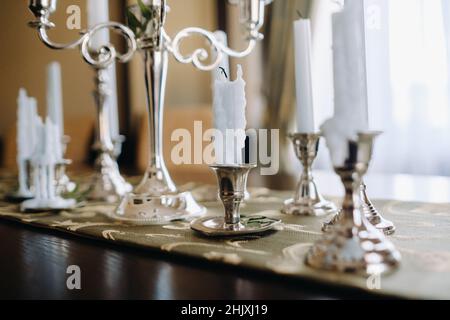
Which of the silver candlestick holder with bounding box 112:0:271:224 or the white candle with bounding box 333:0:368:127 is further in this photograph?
the silver candlestick holder with bounding box 112:0:271:224

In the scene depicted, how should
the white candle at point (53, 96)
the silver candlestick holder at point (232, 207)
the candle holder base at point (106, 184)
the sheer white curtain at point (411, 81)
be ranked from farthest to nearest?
1. the sheer white curtain at point (411, 81)
2. the white candle at point (53, 96)
3. the candle holder base at point (106, 184)
4. the silver candlestick holder at point (232, 207)

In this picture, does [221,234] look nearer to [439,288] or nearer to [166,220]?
[166,220]

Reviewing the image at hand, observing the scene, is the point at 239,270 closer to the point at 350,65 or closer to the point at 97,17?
the point at 350,65

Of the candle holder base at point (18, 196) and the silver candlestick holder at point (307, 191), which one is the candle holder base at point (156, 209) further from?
the candle holder base at point (18, 196)

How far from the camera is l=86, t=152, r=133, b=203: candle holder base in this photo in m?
1.02

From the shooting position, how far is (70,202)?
90cm

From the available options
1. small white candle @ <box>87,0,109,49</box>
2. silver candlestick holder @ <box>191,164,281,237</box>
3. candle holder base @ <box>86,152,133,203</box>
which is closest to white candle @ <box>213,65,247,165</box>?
silver candlestick holder @ <box>191,164,281,237</box>

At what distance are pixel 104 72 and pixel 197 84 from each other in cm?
201

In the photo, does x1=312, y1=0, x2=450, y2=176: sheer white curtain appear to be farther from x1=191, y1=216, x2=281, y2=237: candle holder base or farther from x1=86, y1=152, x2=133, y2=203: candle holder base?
x1=191, y1=216, x2=281, y2=237: candle holder base

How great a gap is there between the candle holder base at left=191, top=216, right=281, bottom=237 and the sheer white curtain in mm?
1458

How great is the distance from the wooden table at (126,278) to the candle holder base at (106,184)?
1.20ft

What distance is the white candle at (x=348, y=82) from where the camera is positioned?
0.47m

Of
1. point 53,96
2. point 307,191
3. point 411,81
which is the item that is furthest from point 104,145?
point 411,81

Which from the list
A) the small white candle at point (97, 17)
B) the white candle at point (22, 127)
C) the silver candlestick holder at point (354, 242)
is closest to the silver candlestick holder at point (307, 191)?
the silver candlestick holder at point (354, 242)
